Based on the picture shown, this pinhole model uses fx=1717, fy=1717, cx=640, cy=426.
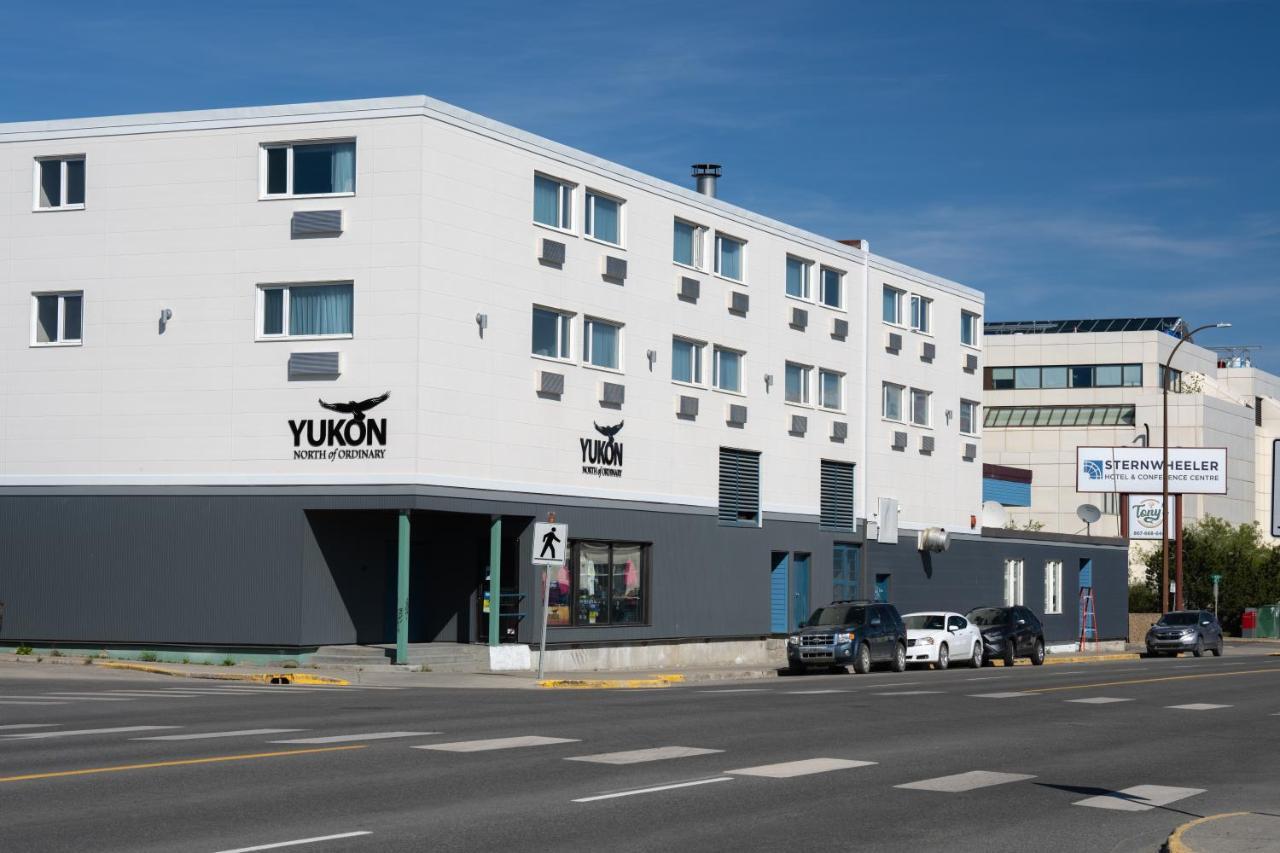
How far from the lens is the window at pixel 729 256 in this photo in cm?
4769

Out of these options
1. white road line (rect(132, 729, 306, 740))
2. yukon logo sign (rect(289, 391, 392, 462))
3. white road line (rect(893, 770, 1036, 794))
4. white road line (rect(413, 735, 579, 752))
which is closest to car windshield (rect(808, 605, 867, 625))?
yukon logo sign (rect(289, 391, 392, 462))

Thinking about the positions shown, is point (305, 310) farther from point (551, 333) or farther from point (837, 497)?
point (837, 497)

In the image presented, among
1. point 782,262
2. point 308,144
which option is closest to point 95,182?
point 308,144

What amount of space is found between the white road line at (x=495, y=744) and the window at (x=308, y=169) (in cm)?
2019

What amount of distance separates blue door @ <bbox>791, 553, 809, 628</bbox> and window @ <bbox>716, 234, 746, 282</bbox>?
8688 mm

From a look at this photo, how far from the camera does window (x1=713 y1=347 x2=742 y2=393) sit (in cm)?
4752

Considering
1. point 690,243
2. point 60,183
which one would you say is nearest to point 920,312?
point 690,243

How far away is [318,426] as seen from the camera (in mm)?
36469

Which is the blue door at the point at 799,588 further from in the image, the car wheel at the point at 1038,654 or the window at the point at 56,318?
the window at the point at 56,318

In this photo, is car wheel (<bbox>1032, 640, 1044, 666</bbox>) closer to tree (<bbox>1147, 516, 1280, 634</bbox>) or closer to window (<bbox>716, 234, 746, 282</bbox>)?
window (<bbox>716, 234, 746, 282</bbox>)

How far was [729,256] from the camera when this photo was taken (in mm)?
48312

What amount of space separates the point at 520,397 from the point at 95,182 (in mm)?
10529

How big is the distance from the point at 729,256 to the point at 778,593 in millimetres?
9945

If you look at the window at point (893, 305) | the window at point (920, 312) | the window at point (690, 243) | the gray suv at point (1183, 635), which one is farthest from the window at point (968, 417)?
the window at point (690, 243)
